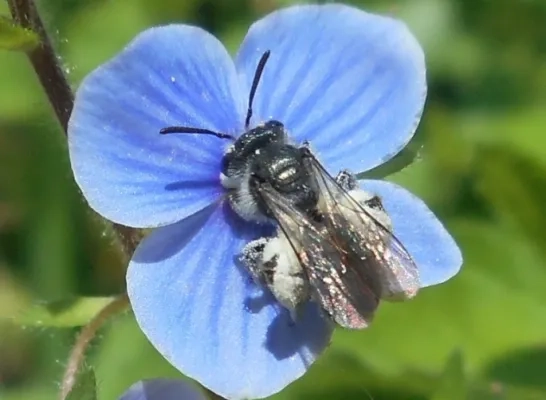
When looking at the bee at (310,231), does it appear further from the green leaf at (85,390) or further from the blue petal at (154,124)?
the green leaf at (85,390)

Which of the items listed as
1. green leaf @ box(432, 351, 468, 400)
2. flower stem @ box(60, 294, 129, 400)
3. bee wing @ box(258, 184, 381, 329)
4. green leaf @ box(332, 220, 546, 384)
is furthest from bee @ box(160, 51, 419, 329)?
green leaf @ box(332, 220, 546, 384)

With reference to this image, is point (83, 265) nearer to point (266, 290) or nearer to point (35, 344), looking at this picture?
point (35, 344)

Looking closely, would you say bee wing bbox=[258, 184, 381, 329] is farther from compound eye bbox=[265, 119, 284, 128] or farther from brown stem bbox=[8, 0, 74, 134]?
brown stem bbox=[8, 0, 74, 134]

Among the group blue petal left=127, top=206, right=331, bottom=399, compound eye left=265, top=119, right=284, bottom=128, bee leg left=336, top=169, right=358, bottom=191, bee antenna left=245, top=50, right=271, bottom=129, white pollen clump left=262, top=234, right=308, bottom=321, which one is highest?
bee antenna left=245, top=50, right=271, bottom=129

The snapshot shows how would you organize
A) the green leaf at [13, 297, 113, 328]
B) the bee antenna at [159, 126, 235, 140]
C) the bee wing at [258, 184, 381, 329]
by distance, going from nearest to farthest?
the bee wing at [258, 184, 381, 329], the bee antenna at [159, 126, 235, 140], the green leaf at [13, 297, 113, 328]

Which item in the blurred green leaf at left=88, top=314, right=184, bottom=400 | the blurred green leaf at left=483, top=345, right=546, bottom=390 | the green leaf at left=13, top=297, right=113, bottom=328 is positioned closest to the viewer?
the green leaf at left=13, top=297, right=113, bottom=328

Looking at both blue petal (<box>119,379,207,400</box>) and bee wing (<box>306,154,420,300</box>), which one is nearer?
bee wing (<box>306,154,420,300</box>)
